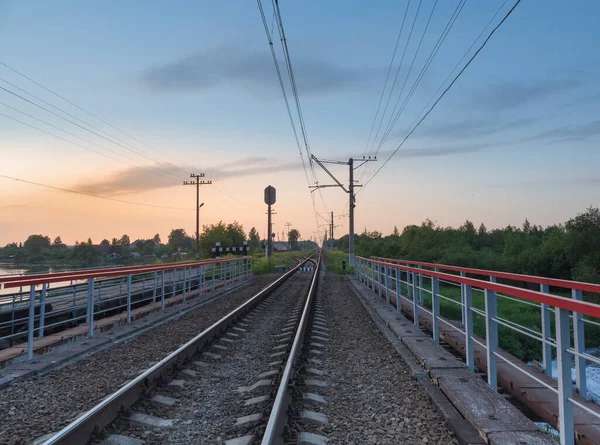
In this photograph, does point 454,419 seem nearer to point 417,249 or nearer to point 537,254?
point 537,254

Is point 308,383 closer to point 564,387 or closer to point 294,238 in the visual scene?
point 564,387

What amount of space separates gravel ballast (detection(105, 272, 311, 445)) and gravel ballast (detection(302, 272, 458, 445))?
0.69 m

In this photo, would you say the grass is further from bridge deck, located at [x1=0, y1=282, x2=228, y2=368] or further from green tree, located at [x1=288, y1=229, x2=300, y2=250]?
green tree, located at [x1=288, y1=229, x2=300, y2=250]

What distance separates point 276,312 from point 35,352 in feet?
19.7

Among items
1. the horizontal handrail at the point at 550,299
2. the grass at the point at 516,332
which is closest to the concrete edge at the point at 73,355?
the horizontal handrail at the point at 550,299

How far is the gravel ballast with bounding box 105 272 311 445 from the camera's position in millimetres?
→ 3830

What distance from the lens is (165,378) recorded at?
5262mm

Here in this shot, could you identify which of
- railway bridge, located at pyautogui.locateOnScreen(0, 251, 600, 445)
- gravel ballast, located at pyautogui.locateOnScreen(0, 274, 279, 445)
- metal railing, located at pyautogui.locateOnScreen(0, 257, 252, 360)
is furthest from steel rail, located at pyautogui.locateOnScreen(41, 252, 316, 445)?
metal railing, located at pyautogui.locateOnScreen(0, 257, 252, 360)

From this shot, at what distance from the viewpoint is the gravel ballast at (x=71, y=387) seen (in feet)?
13.1

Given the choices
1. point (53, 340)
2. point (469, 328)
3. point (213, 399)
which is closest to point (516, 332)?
point (469, 328)

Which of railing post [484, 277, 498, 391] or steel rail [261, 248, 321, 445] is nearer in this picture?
steel rail [261, 248, 321, 445]

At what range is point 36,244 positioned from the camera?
185 ft

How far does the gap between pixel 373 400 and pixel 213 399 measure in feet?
5.45

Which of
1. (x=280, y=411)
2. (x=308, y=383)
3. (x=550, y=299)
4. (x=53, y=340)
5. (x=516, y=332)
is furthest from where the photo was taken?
(x=516, y=332)
